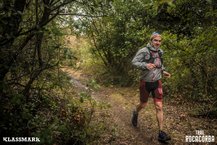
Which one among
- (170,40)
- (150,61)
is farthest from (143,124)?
(170,40)

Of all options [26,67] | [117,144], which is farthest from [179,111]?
[26,67]

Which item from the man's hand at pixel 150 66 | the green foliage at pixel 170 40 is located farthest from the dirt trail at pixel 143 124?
the man's hand at pixel 150 66

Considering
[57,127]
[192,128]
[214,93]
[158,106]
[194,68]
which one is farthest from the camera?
[194,68]

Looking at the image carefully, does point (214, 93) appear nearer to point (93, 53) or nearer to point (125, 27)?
point (125, 27)

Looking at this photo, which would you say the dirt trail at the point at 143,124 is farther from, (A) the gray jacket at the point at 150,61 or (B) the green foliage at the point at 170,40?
(A) the gray jacket at the point at 150,61

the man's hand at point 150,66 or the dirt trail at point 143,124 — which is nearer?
the man's hand at point 150,66

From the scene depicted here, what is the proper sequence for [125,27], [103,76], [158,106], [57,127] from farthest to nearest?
[103,76]
[125,27]
[158,106]
[57,127]

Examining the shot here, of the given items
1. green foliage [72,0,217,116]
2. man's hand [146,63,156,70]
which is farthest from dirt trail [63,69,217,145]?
man's hand [146,63,156,70]

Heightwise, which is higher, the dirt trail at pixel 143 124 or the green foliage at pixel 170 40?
the green foliage at pixel 170 40

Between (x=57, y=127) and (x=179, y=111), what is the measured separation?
521cm

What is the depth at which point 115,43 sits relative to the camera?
13.3 metres

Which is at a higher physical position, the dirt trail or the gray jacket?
the gray jacket

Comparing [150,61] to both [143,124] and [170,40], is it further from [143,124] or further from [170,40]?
[170,40]

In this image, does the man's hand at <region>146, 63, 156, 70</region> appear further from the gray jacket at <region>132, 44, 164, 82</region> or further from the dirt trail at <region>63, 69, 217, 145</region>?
the dirt trail at <region>63, 69, 217, 145</region>
